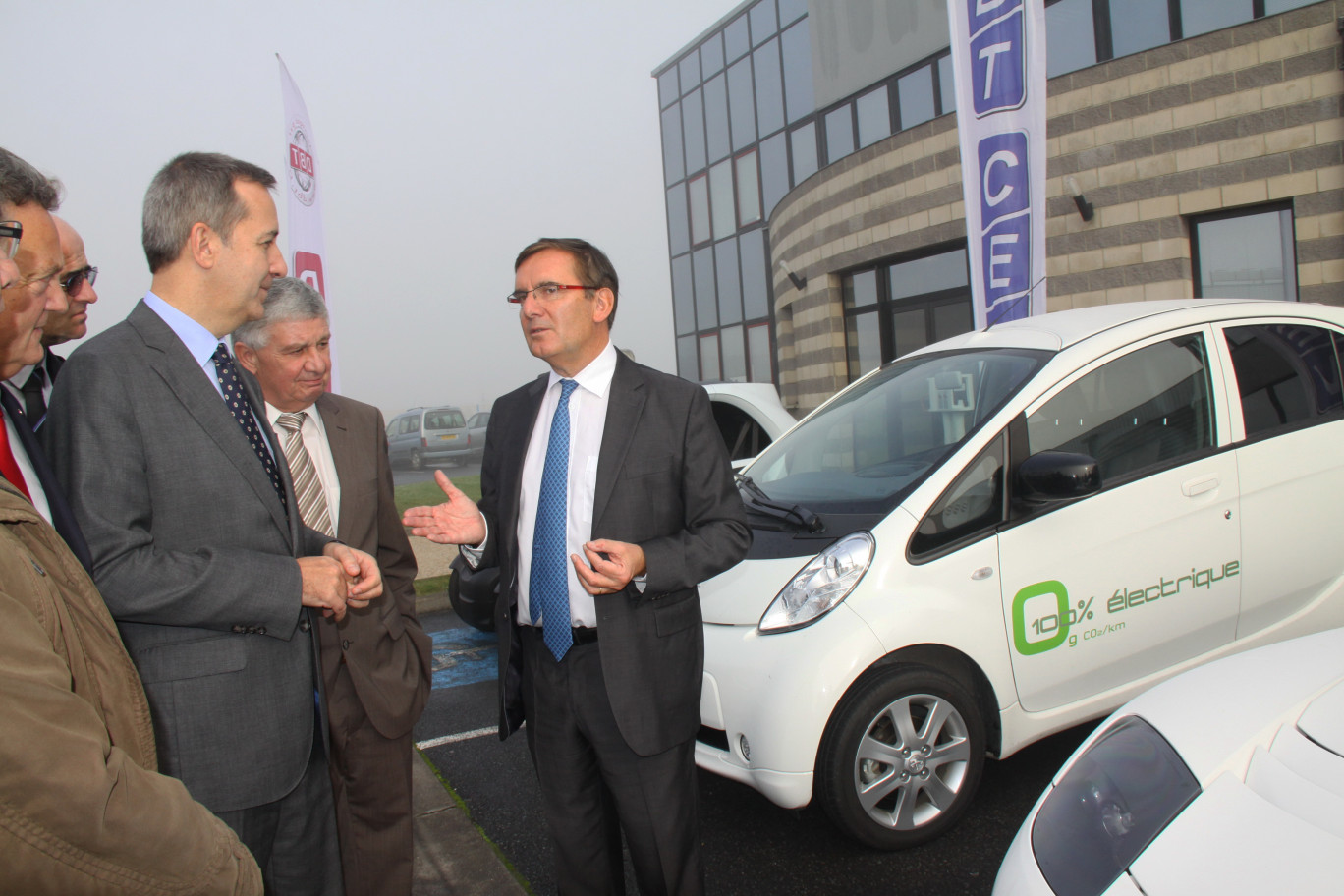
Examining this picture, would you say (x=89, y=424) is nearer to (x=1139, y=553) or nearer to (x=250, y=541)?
(x=250, y=541)

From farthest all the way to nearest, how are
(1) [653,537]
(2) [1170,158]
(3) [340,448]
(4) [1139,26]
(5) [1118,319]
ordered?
1. (4) [1139,26]
2. (2) [1170,158]
3. (5) [1118,319]
4. (3) [340,448]
5. (1) [653,537]

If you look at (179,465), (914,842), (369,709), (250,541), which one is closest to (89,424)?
(179,465)

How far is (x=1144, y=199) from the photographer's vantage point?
9820 mm

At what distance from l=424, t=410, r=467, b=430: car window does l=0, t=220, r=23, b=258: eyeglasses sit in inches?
925

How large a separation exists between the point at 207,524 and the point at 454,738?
2.81 meters

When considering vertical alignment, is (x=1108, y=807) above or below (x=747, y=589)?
below

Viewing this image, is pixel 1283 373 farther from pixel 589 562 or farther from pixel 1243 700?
pixel 589 562

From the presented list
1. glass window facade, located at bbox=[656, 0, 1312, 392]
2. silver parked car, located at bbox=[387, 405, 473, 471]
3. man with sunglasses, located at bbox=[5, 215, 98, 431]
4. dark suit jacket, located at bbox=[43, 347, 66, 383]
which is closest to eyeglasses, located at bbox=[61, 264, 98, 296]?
man with sunglasses, located at bbox=[5, 215, 98, 431]

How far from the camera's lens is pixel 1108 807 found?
5.27 feet

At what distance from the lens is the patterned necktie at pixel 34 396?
211 cm

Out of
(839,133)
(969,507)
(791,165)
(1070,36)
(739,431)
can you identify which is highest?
(791,165)

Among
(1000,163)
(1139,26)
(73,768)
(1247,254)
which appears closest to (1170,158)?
(1247,254)

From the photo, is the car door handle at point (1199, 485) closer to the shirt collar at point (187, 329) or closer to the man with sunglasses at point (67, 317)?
the shirt collar at point (187, 329)

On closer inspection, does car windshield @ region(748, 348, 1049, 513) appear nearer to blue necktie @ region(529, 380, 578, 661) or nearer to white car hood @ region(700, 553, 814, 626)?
white car hood @ region(700, 553, 814, 626)
